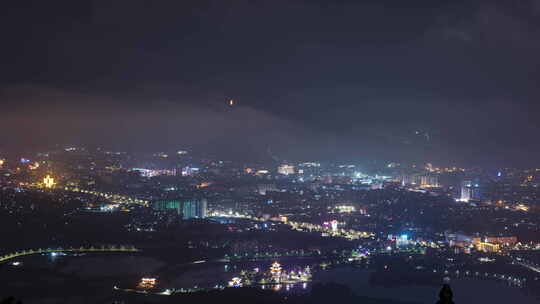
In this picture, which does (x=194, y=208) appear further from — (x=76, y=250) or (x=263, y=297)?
(x=263, y=297)

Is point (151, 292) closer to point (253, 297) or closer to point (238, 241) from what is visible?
point (253, 297)

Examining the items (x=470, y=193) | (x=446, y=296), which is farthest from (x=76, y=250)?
(x=470, y=193)

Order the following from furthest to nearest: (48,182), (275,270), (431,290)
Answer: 1. (48,182)
2. (275,270)
3. (431,290)

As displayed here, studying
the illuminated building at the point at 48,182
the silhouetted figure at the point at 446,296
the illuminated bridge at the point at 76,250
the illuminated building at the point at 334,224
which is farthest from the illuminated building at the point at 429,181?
the silhouetted figure at the point at 446,296

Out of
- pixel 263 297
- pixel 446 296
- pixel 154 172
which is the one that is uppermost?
pixel 446 296

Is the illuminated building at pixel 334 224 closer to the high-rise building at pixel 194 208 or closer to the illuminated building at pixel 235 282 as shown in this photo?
the high-rise building at pixel 194 208

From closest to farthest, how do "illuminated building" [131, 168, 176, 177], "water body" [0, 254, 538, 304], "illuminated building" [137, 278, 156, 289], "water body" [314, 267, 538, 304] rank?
1. "water body" [0, 254, 538, 304]
2. "illuminated building" [137, 278, 156, 289]
3. "water body" [314, 267, 538, 304]
4. "illuminated building" [131, 168, 176, 177]

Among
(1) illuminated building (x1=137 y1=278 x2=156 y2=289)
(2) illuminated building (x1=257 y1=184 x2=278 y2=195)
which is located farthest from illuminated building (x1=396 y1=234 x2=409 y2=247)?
(2) illuminated building (x1=257 y1=184 x2=278 y2=195)

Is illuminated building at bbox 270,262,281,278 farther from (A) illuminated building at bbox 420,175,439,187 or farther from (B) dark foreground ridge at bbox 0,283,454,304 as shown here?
(A) illuminated building at bbox 420,175,439,187

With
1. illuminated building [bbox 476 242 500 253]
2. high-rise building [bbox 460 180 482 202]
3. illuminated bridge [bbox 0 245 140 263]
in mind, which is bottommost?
illuminated building [bbox 476 242 500 253]

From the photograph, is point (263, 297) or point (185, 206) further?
point (185, 206)

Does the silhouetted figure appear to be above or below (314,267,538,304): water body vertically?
above
